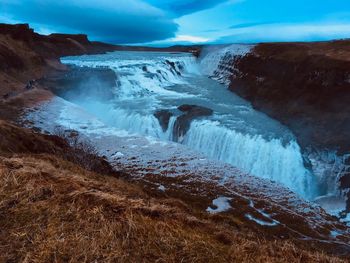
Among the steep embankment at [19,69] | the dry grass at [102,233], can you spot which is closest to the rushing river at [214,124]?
the steep embankment at [19,69]

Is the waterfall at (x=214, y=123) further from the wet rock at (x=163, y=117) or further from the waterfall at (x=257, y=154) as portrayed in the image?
the wet rock at (x=163, y=117)

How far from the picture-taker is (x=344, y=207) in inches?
523

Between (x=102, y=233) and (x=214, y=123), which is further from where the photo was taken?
(x=214, y=123)

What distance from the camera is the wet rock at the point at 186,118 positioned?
1906 centimetres

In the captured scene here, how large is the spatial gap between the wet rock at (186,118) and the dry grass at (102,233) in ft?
46.7

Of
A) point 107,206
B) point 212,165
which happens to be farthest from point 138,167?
point 107,206

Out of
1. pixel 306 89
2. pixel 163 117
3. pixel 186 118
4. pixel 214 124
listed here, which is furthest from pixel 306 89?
pixel 163 117

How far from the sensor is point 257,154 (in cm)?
1627

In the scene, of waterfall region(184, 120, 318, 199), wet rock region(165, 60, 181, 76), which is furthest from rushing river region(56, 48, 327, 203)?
wet rock region(165, 60, 181, 76)

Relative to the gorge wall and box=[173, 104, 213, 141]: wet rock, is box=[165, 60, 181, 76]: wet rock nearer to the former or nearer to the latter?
the gorge wall

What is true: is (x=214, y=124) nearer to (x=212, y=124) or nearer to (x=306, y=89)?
(x=212, y=124)

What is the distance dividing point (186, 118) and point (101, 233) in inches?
632

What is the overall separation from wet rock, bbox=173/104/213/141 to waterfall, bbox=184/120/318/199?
0.57m

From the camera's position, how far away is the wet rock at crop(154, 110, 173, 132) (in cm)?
1998
